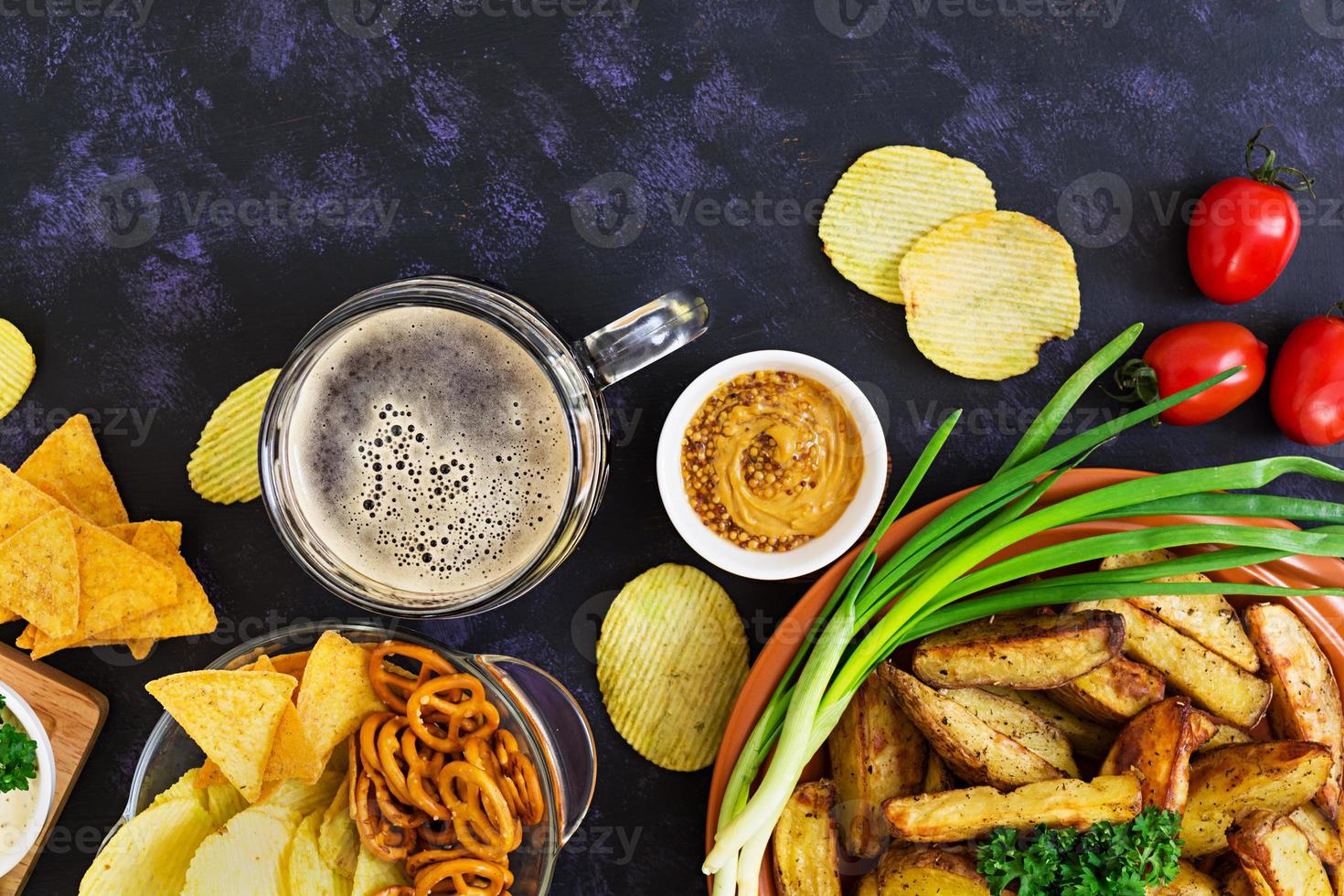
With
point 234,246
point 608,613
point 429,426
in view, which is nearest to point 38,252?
point 234,246

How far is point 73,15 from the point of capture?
1.82 meters

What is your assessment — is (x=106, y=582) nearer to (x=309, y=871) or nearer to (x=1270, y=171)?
(x=309, y=871)

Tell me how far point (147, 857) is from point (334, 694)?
1.28 ft

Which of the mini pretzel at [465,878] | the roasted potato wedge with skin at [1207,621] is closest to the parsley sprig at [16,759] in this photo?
the mini pretzel at [465,878]

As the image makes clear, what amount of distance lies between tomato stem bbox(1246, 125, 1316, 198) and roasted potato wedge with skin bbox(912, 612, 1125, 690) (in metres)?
0.95

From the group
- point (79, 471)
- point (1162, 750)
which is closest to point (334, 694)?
point (79, 471)

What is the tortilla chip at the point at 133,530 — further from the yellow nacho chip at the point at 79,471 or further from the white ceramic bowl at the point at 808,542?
the white ceramic bowl at the point at 808,542

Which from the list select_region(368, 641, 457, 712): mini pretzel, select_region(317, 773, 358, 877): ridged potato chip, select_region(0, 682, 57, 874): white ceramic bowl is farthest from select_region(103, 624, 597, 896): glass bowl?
select_region(317, 773, 358, 877): ridged potato chip

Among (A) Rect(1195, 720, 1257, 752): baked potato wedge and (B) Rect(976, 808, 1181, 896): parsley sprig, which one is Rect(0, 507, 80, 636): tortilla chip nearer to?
(B) Rect(976, 808, 1181, 896): parsley sprig

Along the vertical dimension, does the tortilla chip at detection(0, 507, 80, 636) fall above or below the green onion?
above

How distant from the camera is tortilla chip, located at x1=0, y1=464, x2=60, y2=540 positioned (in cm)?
164

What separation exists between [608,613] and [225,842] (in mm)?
729

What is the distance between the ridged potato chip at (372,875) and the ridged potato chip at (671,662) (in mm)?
475

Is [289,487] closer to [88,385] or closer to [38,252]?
[88,385]
